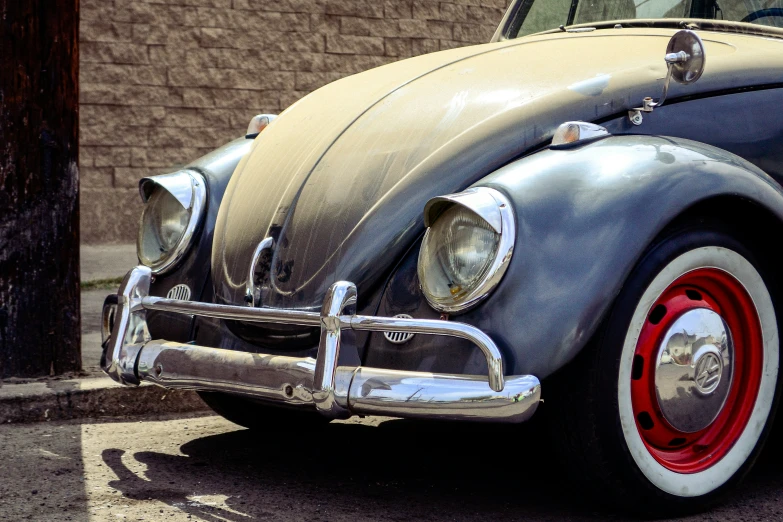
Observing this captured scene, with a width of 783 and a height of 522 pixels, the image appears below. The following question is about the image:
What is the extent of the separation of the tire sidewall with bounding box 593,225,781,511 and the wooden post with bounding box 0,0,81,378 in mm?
2468

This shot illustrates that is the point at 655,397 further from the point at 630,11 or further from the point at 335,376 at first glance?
the point at 630,11

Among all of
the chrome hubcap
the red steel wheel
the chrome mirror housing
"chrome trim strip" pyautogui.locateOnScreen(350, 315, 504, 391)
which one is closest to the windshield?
the chrome mirror housing

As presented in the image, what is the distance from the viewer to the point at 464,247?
2783mm

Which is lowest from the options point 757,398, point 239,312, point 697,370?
point 757,398

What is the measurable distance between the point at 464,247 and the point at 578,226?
0.28m

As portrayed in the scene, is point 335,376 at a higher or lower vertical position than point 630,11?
lower

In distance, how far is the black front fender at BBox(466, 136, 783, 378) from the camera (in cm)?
268

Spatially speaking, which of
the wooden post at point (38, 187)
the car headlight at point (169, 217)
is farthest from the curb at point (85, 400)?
the car headlight at point (169, 217)

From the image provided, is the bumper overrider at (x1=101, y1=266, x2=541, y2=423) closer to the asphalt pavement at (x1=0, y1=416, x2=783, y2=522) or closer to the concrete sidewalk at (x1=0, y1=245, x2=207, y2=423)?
the asphalt pavement at (x1=0, y1=416, x2=783, y2=522)

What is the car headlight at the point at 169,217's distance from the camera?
3512 mm

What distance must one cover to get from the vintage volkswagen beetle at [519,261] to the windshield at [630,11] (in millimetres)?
214

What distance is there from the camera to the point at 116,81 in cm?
820

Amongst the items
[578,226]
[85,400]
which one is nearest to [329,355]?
[578,226]

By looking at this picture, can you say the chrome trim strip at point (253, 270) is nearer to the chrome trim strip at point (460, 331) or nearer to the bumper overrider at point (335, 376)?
the bumper overrider at point (335, 376)
